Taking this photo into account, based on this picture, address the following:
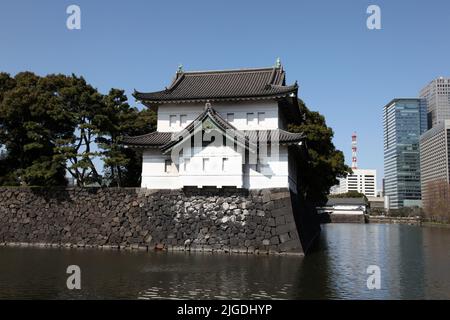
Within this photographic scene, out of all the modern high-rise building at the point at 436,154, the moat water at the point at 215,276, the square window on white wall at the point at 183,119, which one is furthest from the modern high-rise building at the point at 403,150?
the moat water at the point at 215,276

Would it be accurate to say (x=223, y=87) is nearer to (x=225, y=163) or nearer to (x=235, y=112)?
(x=235, y=112)

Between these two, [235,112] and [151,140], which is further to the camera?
[235,112]

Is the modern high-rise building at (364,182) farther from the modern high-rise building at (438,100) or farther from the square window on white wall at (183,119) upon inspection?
the square window on white wall at (183,119)

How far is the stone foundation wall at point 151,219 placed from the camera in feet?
73.7

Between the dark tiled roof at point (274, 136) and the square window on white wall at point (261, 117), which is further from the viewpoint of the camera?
the square window on white wall at point (261, 117)

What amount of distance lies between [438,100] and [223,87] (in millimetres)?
182572

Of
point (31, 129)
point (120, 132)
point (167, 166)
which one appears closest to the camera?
point (167, 166)

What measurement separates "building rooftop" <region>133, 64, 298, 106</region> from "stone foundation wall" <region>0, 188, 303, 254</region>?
6275mm

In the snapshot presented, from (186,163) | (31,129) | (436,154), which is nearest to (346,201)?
(436,154)

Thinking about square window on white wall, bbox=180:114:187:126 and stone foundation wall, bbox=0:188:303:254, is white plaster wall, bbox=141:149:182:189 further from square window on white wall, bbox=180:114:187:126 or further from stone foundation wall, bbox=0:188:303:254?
square window on white wall, bbox=180:114:187:126

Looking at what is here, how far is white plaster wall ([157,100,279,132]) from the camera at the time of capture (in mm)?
25391

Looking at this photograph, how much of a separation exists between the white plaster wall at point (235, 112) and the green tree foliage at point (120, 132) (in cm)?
380

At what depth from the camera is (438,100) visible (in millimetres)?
179000

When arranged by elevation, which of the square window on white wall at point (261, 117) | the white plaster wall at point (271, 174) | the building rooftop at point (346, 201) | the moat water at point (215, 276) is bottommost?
the moat water at point (215, 276)
